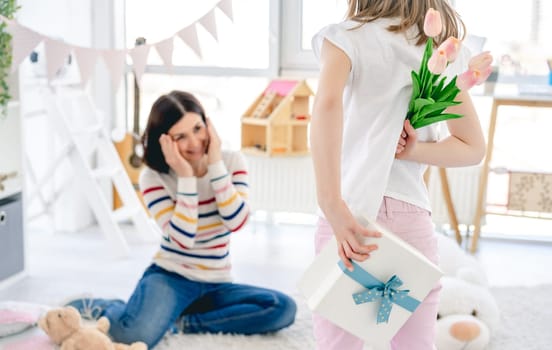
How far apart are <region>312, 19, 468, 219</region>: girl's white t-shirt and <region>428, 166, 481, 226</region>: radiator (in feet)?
7.13

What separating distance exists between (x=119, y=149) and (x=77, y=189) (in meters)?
→ 0.27

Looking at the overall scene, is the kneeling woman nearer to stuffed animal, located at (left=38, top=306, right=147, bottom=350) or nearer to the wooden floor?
stuffed animal, located at (left=38, top=306, right=147, bottom=350)

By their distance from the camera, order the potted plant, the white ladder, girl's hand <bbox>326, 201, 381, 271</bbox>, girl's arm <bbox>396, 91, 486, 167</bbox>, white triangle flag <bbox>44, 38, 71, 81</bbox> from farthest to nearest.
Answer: the white ladder < the potted plant < white triangle flag <bbox>44, 38, 71, 81</bbox> < girl's arm <bbox>396, 91, 486, 167</bbox> < girl's hand <bbox>326, 201, 381, 271</bbox>

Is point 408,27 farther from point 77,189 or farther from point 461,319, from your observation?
point 77,189

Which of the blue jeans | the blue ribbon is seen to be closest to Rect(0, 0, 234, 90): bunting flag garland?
the blue jeans

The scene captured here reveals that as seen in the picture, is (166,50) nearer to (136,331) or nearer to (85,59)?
(85,59)

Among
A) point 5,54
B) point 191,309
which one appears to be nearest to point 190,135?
point 191,309

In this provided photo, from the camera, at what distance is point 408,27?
44.8 inches

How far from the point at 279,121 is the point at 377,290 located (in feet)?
7.22

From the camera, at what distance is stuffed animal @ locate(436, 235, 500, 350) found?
2.01m

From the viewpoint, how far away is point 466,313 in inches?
83.1

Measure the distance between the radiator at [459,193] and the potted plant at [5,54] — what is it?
171cm

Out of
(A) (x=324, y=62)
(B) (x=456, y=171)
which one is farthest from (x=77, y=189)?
(A) (x=324, y=62)

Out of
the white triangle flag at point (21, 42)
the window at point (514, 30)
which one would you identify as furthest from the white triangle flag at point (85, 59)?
the window at point (514, 30)
